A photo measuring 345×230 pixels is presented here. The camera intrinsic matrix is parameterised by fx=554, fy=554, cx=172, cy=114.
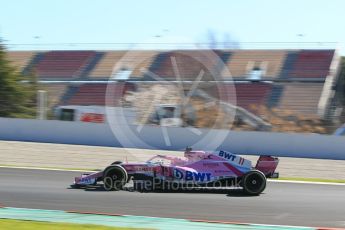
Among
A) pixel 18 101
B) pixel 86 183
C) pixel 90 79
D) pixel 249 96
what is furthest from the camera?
pixel 90 79

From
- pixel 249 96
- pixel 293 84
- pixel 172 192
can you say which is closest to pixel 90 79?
pixel 249 96

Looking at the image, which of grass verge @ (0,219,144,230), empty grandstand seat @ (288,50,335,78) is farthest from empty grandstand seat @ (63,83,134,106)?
grass verge @ (0,219,144,230)

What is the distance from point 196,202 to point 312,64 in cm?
3159

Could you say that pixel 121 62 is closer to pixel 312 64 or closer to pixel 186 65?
pixel 186 65

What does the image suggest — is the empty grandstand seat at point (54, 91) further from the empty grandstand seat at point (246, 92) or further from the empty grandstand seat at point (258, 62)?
the empty grandstand seat at point (258, 62)

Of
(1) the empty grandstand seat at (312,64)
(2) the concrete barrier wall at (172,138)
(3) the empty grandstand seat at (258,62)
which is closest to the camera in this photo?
(2) the concrete barrier wall at (172,138)

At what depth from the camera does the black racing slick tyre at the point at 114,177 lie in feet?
39.2

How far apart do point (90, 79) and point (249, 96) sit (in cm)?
1226

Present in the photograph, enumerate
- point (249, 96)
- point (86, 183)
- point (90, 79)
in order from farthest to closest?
1. point (90, 79)
2. point (249, 96)
3. point (86, 183)

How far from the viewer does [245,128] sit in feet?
101

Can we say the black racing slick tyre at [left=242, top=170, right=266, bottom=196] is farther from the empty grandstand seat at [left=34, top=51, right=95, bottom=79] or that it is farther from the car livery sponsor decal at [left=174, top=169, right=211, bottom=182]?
the empty grandstand seat at [left=34, top=51, right=95, bottom=79]

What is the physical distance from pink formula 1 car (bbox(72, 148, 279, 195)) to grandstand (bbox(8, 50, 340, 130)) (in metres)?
21.5

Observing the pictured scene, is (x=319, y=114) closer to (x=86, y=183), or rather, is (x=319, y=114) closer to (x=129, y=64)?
(x=129, y=64)

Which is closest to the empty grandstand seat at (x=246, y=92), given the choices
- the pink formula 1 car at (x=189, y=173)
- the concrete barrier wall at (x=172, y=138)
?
the concrete barrier wall at (x=172, y=138)
